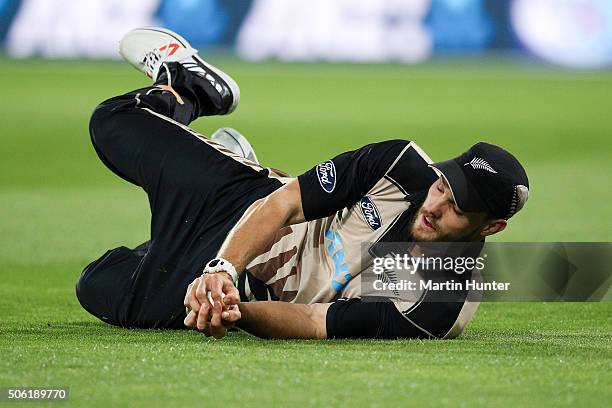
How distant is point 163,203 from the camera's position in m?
4.16

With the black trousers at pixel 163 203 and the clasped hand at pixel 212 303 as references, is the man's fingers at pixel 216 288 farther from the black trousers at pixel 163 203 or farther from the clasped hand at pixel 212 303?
the black trousers at pixel 163 203

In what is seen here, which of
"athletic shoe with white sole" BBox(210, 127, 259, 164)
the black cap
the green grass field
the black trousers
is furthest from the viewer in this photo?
"athletic shoe with white sole" BBox(210, 127, 259, 164)

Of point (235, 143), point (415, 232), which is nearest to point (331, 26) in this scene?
point (235, 143)

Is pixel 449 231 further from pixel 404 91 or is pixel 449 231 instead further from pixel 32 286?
pixel 404 91

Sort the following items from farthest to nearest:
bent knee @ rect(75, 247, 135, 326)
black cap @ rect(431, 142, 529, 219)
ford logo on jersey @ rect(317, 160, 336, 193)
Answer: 1. bent knee @ rect(75, 247, 135, 326)
2. ford logo on jersey @ rect(317, 160, 336, 193)
3. black cap @ rect(431, 142, 529, 219)

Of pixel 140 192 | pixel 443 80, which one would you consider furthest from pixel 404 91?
pixel 140 192

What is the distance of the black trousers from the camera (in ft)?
13.2

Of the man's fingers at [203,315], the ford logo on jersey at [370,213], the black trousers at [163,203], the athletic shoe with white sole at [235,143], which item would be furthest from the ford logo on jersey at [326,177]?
the athletic shoe with white sole at [235,143]

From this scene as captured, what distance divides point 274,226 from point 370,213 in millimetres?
374

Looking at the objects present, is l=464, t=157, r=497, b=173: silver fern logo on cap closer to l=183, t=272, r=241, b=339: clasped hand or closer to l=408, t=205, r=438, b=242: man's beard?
l=408, t=205, r=438, b=242: man's beard

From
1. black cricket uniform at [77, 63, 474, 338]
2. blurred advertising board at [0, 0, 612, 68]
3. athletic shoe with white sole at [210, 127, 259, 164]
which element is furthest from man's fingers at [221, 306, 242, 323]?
blurred advertising board at [0, 0, 612, 68]

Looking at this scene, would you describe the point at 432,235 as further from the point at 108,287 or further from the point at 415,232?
the point at 108,287

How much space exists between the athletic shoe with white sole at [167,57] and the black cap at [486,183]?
156 cm

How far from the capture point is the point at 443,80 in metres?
17.1
